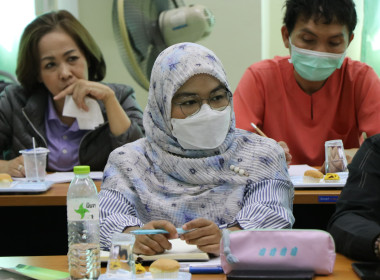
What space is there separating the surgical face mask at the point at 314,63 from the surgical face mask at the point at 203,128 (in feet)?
3.85

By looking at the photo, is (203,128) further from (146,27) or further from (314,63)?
(146,27)

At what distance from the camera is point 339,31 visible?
280 cm

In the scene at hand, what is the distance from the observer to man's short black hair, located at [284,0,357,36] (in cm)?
277

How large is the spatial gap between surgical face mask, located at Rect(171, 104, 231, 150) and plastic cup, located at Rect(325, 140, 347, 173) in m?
0.79

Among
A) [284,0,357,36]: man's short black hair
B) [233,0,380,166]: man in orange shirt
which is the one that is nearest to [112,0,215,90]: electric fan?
[233,0,380,166]: man in orange shirt

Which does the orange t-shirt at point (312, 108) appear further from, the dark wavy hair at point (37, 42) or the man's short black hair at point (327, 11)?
the dark wavy hair at point (37, 42)

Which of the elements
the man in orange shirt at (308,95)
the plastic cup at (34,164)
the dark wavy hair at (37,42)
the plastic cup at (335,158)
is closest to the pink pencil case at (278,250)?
the plastic cup at (335,158)

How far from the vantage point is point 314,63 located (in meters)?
2.88

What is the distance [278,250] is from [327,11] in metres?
1.74

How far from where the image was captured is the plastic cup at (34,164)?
2.56m

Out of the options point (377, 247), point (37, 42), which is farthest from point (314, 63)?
point (377, 247)

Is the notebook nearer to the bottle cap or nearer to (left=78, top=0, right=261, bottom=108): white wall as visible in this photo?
the bottle cap

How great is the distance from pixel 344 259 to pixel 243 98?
5.25 ft

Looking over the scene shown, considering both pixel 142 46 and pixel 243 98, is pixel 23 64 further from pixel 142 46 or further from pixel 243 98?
pixel 243 98
